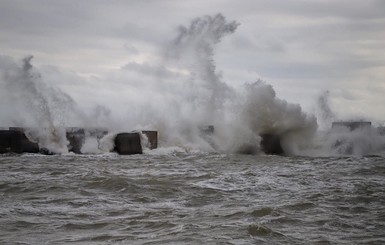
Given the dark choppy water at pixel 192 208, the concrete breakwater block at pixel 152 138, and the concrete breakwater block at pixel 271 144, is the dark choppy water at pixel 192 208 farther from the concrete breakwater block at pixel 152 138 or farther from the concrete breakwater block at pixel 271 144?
the concrete breakwater block at pixel 152 138

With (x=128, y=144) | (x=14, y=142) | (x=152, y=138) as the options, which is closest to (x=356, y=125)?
(x=152, y=138)

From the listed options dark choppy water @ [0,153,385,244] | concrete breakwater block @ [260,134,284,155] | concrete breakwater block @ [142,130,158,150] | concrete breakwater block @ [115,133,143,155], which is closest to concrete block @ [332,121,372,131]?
concrete breakwater block @ [260,134,284,155]

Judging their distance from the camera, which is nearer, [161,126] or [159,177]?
[159,177]

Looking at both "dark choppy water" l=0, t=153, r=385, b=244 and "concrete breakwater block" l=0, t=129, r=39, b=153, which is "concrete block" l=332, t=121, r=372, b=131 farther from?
"concrete breakwater block" l=0, t=129, r=39, b=153

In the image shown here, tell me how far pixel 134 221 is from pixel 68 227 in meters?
0.78

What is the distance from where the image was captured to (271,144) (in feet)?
74.4

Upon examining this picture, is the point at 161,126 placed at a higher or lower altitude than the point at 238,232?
higher

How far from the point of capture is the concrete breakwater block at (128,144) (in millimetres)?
22609

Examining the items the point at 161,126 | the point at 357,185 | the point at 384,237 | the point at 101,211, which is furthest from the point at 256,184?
the point at 161,126

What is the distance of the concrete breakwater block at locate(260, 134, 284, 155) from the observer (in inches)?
886

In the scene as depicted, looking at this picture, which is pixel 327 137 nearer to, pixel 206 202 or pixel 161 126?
pixel 161 126

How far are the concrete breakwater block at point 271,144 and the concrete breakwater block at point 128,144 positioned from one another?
513cm

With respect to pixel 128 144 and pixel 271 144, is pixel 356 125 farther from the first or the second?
pixel 128 144

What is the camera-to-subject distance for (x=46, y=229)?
6195mm
